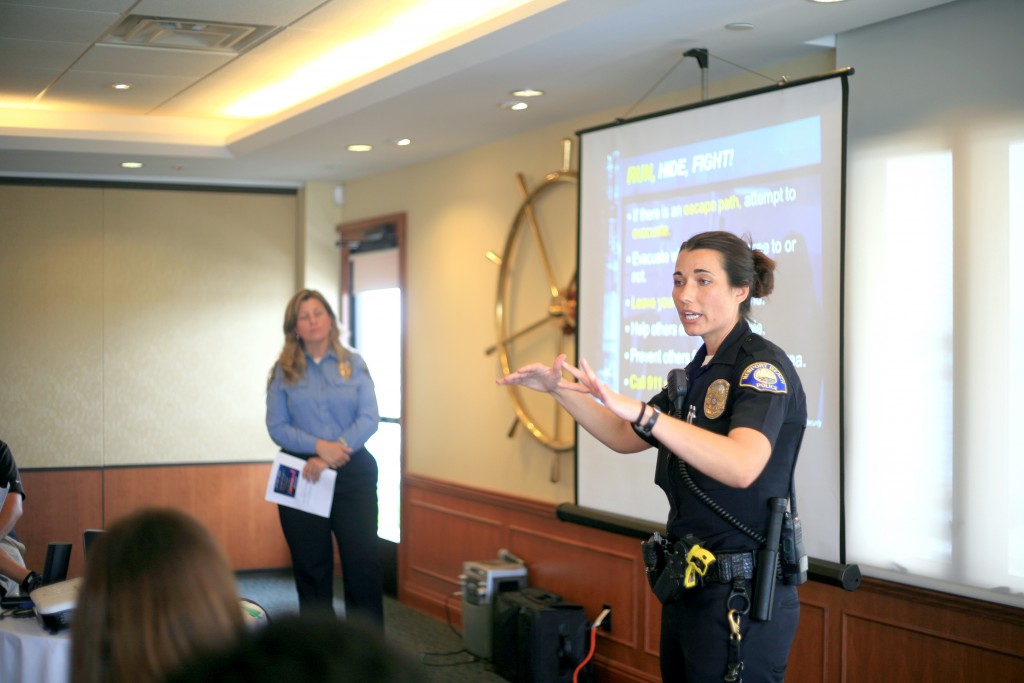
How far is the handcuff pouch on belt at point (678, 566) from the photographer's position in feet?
7.26

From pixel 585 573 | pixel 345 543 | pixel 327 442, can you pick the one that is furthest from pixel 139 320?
pixel 585 573

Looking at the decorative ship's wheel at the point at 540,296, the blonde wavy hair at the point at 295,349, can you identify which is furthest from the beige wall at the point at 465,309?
the blonde wavy hair at the point at 295,349

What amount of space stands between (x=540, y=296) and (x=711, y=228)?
1.48 metres

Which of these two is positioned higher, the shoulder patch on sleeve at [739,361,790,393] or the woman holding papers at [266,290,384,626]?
the shoulder patch on sleeve at [739,361,790,393]

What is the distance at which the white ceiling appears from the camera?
347cm

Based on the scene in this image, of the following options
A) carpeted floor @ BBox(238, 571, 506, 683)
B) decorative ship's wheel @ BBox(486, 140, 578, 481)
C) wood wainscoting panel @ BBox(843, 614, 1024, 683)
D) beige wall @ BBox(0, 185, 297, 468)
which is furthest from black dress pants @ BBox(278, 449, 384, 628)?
beige wall @ BBox(0, 185, 297, 468)

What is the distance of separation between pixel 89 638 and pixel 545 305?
4141mm

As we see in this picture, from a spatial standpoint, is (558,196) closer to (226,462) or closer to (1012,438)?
(1012,438)

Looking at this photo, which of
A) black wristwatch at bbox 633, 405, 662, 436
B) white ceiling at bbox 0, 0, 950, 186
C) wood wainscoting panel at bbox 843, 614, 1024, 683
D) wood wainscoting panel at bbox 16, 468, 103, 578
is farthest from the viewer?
wood wainscoting panel at bbox 16, 468, 103, 578

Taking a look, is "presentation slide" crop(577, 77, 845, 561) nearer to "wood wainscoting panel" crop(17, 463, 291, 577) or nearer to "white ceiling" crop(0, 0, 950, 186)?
"white ceiling" crop(0, 0, 950, 186)

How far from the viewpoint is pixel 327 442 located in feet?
14.4

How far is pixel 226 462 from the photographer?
696cm

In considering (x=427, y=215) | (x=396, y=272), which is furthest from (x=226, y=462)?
(x=427, y=215)

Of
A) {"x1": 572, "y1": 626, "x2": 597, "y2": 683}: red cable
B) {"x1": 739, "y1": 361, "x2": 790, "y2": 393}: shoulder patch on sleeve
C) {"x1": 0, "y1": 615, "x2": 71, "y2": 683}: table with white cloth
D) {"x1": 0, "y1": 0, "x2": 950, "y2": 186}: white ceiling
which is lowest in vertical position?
{"x1": 572, "y1": 626, "x2": 597, "y2": 683}: red cable
